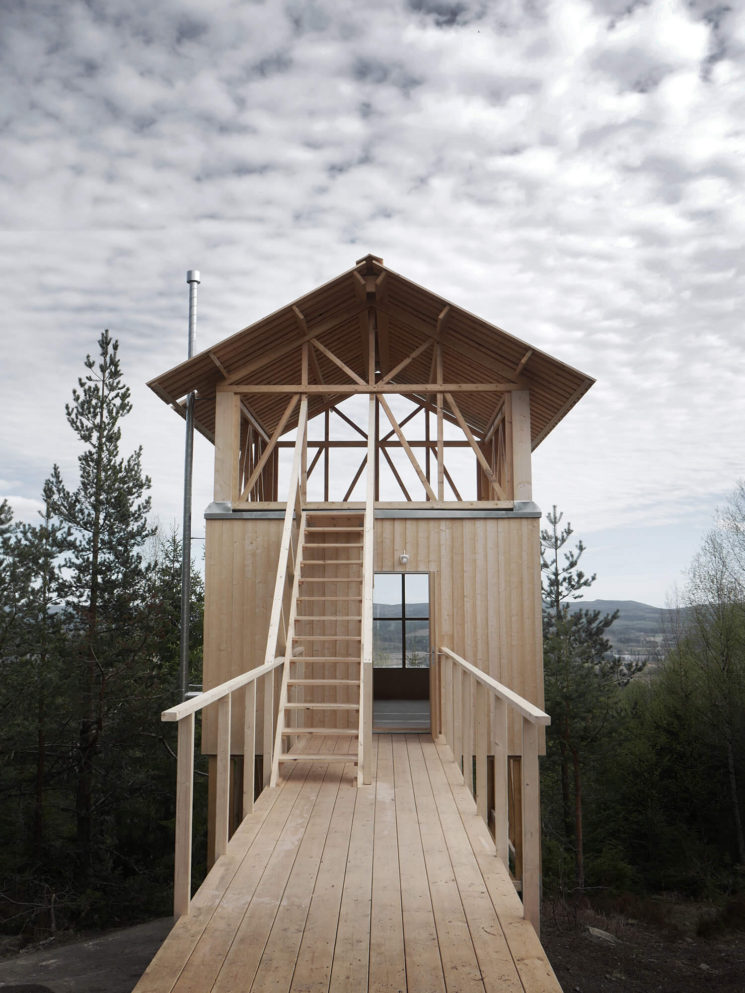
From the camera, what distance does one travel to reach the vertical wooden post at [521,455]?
33.8 ft

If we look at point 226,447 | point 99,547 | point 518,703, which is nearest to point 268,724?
point 518,703

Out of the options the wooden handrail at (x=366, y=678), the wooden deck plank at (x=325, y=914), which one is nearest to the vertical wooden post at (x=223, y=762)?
the wooden deck plank at (x=325, y=914)

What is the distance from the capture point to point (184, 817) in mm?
4121

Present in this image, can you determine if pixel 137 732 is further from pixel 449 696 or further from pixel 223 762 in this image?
pixel 223 762

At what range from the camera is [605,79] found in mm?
12594

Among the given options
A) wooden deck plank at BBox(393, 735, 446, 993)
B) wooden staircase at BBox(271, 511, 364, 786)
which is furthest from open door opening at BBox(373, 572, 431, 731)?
wooden deck plank at BBox(393, 735, 446, 993)

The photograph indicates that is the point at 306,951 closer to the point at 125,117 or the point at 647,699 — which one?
the point at 125,117

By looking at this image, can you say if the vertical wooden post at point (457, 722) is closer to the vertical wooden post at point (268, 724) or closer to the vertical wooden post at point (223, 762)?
the vertical wooden post at point (268, 724)

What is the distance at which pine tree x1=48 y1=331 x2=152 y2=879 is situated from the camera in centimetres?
1817

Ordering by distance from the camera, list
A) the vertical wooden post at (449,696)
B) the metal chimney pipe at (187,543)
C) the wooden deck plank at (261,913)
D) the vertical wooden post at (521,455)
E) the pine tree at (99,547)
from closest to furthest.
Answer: the wooden deck plank at (261,913) < the vertical wooden post at (449,696) < the vertical wooden post at (521,455) < the metal chimney pipe at (187,543) < the pine tree at (99,547)

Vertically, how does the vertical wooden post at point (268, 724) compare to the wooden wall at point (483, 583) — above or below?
below

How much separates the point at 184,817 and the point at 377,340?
371 inches

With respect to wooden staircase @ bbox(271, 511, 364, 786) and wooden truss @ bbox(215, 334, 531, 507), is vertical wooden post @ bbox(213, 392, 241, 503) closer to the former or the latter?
wooden truss @ bbox(215, 334, 531, 507)

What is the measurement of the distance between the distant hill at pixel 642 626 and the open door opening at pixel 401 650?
2495cm
